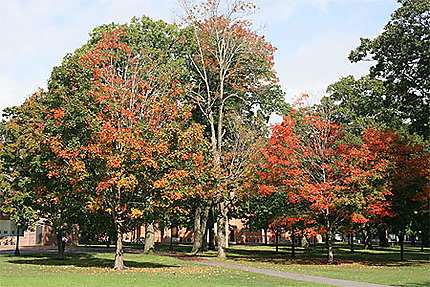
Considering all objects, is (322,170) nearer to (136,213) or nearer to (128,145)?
(136,213)

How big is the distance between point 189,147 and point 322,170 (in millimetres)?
11687

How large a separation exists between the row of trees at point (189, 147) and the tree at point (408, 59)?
0.19 meters

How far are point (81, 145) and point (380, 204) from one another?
1869cm

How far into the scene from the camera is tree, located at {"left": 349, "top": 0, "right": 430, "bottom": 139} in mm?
30547

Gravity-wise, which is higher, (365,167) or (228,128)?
(228,128)

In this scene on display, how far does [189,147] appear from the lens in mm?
25344

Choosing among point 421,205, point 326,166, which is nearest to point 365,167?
point 326,166

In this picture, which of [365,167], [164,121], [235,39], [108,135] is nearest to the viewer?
[108,135]

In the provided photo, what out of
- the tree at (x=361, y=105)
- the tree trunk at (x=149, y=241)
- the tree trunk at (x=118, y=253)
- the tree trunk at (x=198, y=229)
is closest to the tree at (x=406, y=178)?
the tree at (x=361, y=105)

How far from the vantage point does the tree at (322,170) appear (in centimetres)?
2995

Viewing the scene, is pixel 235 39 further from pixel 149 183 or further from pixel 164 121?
pixel 149 183

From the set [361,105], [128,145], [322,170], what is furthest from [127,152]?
[361,105]

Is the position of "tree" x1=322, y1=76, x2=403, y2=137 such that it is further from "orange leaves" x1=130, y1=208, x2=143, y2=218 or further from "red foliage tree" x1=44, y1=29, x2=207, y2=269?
"orange leaves" x1=130, y1=208, x2=143, y2=218

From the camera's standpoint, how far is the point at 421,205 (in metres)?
31.5
